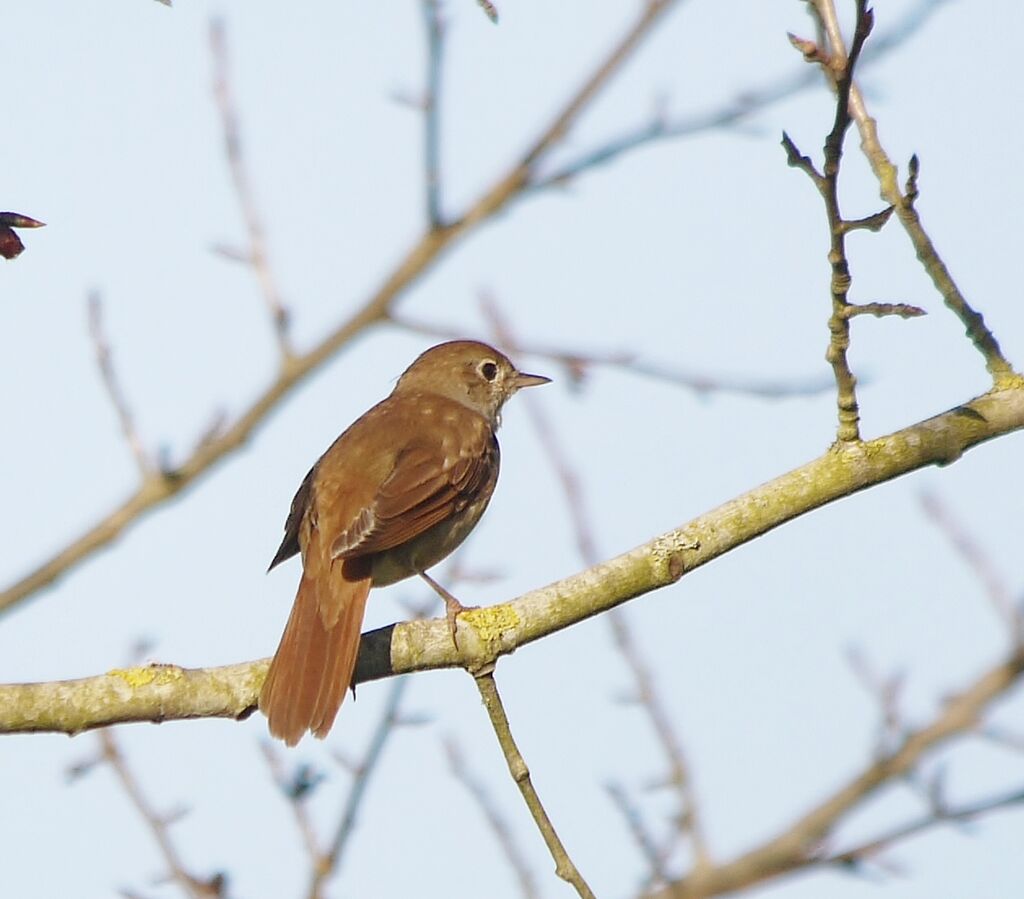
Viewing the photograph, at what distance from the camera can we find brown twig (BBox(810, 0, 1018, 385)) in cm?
495

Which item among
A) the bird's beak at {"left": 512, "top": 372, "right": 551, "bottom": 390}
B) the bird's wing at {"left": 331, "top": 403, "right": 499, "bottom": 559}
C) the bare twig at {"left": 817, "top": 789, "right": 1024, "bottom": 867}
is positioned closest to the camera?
the bare twig at {"left": 817, "top": 789, "right": 1024, "bottom": 867}

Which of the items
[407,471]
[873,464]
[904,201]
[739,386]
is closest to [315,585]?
[407,471]

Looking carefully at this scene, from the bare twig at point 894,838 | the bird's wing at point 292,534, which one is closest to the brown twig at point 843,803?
the bare twig at point 894,838

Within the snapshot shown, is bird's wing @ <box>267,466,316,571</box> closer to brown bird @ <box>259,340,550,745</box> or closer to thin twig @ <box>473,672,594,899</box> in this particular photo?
brown bird @ <box>259,340,550,745</box>

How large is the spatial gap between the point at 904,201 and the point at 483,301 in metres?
1.83

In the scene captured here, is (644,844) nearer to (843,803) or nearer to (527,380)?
(843,803)

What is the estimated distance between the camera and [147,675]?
459cm

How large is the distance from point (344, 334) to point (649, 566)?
1088mm

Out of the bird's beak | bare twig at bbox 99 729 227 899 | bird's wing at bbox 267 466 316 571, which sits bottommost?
bare twig at bbox 99 729 227 899

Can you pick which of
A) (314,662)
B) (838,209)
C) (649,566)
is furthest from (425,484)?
(838,209)

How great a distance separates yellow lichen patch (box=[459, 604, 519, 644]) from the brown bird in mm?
160

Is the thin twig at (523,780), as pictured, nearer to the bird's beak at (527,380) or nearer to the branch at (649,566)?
the branch at (649,566)

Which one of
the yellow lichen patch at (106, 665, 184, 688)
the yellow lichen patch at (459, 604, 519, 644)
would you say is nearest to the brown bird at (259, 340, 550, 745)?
the yellow lichen patch at (459, 604, 519, 644)

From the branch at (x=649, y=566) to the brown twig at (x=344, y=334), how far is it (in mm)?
436
